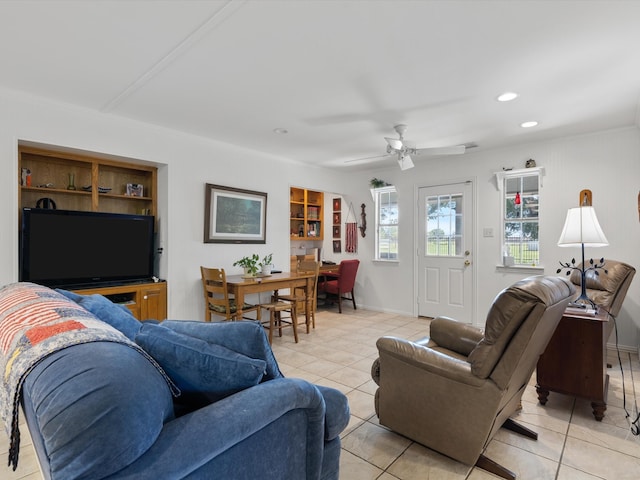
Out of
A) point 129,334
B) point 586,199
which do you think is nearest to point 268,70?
→ point 129,334

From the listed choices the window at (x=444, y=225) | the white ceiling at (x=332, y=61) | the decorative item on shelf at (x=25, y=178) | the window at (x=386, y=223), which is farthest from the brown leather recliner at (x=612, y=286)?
the decorative item on shelf at (x=25, y=178)

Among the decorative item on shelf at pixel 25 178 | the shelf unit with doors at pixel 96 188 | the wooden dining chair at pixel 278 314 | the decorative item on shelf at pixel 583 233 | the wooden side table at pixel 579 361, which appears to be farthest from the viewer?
the wooden dining chair at pixel 278 314

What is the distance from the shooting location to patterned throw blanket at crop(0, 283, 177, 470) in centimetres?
93

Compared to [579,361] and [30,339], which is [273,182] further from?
[30,339]

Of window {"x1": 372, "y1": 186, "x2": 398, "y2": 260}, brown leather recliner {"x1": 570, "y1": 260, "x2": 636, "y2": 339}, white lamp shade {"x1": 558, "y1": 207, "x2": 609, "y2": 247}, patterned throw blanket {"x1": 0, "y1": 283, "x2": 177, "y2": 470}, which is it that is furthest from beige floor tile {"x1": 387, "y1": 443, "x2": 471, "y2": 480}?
window {"x1": 372, "y1": 186, "x2": 398, "y2": 260}

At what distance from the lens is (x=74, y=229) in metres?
3.46

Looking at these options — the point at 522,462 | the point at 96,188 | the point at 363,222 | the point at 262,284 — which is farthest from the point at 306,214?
the point at 522,462

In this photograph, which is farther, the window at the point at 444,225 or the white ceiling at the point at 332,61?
the window at the point at 444,225

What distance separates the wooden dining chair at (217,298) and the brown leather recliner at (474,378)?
2.15 m

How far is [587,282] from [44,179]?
18.0ft

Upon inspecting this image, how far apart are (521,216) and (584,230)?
6.35 feet

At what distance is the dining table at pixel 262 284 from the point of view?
3920mm

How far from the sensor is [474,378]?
178cm

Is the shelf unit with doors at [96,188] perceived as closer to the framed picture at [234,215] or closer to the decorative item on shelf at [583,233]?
the framed picture at [234,215]
